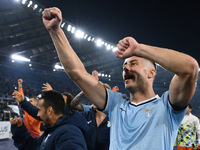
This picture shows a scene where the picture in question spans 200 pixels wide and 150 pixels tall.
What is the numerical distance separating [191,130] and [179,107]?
4.23m

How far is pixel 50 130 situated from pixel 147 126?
1.22m

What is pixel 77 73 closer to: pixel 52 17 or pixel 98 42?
pixel 52 17

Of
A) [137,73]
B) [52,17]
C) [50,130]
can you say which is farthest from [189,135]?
[52,17]

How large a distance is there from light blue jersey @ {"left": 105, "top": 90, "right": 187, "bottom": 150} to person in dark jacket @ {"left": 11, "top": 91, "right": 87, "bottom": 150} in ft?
2.06

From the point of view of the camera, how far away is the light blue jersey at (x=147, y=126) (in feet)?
4.42

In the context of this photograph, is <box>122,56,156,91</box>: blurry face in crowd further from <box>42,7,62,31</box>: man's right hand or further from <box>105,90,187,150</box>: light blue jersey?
<box>42,7,62,31</box>: man's right hand

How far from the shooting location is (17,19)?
49.1 ft

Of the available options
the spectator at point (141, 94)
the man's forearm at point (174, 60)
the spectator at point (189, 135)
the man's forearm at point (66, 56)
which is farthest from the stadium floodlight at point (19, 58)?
the man's forearm at point (174, 60)

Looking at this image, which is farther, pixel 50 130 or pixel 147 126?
pixel 50 130

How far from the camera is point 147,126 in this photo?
1.40 m

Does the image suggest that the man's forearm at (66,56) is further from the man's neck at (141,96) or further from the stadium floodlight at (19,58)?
Result: the stadium floodlight at (19,58)

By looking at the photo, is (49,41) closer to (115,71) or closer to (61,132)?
(115,71)

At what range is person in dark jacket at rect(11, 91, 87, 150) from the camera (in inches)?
79.6

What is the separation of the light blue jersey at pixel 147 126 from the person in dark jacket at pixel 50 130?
629 mm
